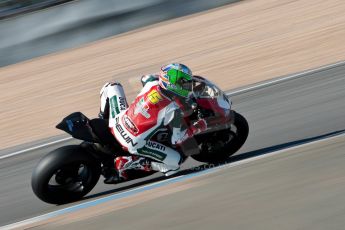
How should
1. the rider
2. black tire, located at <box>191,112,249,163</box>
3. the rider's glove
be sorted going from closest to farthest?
the rider, the rider's glove, black tire, located at <box>191,112,249,163</box>

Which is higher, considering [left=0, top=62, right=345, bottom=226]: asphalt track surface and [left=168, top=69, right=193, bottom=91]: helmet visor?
[left=168, top=69, right=193, bottom=91]: helmet visor

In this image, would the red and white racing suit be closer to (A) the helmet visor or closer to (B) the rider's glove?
(B) the rider's glove

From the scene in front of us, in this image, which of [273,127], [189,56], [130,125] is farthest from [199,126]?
[189,56]

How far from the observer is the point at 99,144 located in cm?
721

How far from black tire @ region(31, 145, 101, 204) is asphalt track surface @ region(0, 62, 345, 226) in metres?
0.22

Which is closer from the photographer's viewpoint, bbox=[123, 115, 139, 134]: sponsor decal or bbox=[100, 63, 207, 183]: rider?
bbox=[100, 63, 207, 183]: rider

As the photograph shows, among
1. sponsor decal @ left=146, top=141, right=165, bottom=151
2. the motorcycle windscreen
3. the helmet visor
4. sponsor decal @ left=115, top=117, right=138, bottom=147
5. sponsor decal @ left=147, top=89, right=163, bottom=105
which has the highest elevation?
the helmet visor

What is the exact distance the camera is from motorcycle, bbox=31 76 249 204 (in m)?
7.00

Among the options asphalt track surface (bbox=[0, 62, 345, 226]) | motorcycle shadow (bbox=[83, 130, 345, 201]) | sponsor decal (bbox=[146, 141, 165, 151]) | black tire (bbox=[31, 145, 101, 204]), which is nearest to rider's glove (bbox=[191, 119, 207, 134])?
sponsor decal (bbox=[146, 141, 165, 151])

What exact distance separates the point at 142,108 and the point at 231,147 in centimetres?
120

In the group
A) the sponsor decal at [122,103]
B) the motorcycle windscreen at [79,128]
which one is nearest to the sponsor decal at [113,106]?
the sponsor decal at [122,103]

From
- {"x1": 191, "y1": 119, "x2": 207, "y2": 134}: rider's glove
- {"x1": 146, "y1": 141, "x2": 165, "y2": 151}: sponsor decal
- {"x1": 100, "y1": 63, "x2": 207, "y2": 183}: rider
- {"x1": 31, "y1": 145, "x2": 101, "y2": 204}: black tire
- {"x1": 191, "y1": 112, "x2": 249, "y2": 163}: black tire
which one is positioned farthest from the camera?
{"x1": 191, "y1": 112, "x2": 249, "y2": 163}: black tire

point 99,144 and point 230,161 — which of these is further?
point 230,161

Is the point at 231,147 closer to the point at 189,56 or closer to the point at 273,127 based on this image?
the point at 273,127
